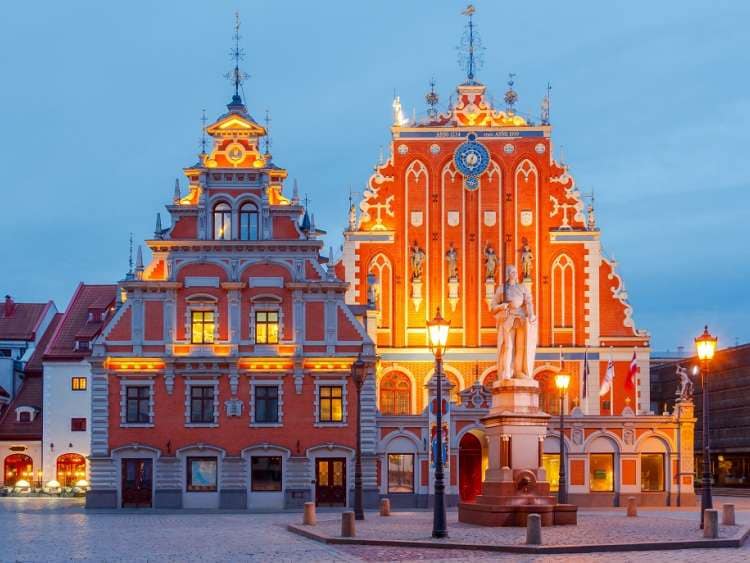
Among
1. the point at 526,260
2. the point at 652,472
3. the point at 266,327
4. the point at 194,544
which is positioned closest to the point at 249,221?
the point at 266,327

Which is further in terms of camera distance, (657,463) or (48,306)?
(48,306)

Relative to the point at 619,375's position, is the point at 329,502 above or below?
below

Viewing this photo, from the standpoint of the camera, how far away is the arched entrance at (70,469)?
2854 inches

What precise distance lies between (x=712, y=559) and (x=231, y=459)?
1177 inches

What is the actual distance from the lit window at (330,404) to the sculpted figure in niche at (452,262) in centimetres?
1467

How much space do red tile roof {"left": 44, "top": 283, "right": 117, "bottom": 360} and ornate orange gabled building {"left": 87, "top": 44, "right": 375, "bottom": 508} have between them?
69.5ft

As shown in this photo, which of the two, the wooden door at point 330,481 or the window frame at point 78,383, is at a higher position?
the window frame at point 78,383

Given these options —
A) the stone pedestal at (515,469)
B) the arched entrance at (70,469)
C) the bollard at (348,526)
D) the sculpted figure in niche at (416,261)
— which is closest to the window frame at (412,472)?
the sculpted figure in niche at (416,261)

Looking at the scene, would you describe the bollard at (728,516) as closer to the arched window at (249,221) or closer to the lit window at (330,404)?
the lit window at (330,404)

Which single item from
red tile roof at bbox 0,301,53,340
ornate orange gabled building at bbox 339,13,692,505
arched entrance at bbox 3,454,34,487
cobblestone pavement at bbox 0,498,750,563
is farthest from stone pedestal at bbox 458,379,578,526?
red tile roof at bbox 0,301,53,340

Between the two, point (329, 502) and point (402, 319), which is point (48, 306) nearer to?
point (402, 319)

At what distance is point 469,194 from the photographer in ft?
221

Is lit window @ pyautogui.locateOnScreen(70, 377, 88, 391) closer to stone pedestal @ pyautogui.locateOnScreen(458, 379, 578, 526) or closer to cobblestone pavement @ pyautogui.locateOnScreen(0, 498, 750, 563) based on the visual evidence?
cobblestone pavement @ pyautogui.locateOnScreen(0, 498, 750, 563)

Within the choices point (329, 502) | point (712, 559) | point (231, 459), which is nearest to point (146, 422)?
point (231, 459)
